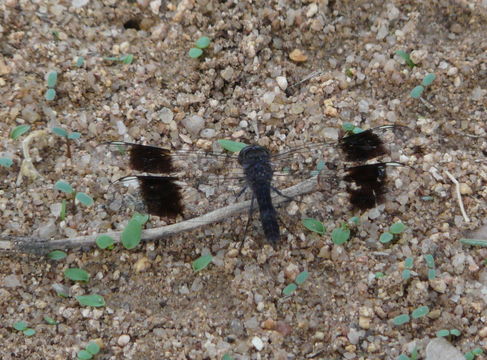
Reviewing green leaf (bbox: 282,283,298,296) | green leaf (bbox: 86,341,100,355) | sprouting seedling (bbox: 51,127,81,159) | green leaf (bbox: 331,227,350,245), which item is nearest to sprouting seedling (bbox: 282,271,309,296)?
green leaf (bbox: 282,283,298,296)

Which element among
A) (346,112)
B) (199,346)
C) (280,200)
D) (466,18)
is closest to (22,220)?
(199,346)

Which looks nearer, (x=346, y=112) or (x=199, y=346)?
(x=199, y=346)

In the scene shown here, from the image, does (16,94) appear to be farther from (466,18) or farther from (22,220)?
(466,18)

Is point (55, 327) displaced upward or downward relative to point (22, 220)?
downward

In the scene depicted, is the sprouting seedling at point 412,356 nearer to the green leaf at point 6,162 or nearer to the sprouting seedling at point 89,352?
the sprouting seedling at point 89,352

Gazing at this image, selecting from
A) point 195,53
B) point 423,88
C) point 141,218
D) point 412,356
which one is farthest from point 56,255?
point 423,88

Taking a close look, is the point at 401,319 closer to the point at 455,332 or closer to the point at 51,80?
the point at 455,332

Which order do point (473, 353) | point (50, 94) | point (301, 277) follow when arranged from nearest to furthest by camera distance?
point (473, 353)
point (301, 277)
point (50, 94)
